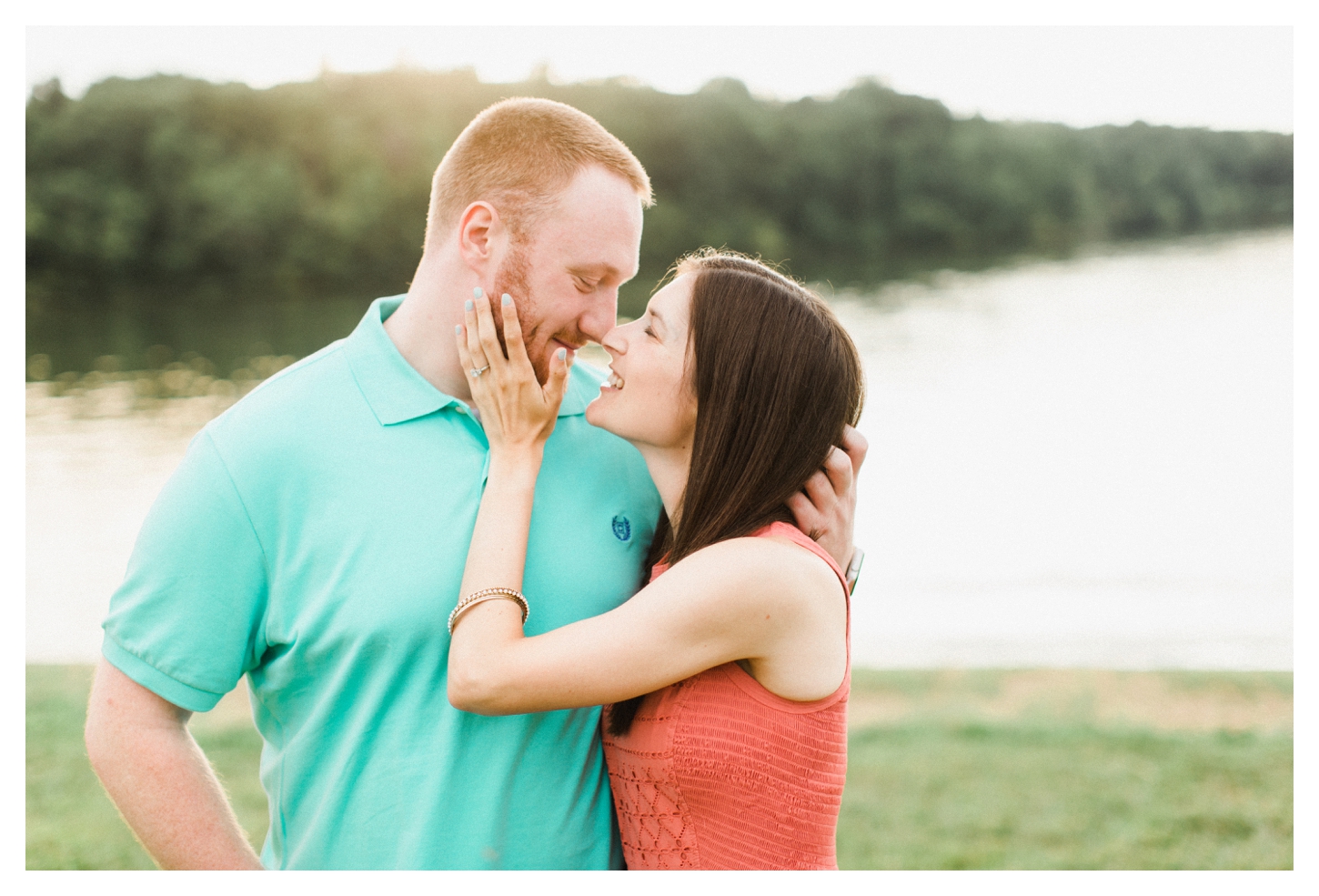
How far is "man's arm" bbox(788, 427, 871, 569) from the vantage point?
2.29 m

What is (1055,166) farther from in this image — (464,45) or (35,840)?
(35,840)

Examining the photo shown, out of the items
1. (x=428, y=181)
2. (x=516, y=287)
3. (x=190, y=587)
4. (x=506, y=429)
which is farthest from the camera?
(x=428, y=181)

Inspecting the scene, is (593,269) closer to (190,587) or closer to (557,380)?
(557,380)

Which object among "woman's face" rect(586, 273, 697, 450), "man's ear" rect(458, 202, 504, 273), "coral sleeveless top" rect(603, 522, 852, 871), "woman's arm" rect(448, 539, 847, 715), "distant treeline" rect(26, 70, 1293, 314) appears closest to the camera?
"woman's arm" rect(448, 539, 847, 715)

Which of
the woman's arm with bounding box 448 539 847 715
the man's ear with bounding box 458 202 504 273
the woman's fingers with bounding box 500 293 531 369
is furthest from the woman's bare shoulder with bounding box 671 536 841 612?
the man's ear with bounding box 458 202 504 273

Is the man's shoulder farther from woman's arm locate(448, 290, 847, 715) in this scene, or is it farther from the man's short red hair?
the man's short red hair

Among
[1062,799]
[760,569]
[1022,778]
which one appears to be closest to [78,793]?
[760,569]

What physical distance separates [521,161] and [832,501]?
1.12 meters

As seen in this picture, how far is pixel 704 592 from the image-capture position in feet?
6.65

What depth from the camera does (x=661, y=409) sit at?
2262 millimetres

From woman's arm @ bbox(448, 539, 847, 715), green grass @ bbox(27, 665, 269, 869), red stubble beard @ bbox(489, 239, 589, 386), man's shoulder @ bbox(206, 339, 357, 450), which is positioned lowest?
green grass @ bbox(27, 665, 269, 869)

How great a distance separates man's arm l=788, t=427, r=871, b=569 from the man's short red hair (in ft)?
2.78

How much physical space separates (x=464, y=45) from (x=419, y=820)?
653cm

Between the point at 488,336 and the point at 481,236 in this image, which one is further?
the point at 481,236
